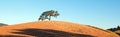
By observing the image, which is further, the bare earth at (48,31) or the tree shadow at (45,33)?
the tree shadow at (45,33)

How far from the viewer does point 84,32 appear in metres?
47.8

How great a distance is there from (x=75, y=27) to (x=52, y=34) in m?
9.90

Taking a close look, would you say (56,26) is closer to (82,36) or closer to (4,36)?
(82,36)

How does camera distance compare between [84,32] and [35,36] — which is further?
[84,32]

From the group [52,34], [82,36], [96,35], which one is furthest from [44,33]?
[96,35]

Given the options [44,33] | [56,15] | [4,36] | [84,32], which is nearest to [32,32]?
[44,33]

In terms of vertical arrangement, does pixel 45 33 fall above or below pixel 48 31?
below

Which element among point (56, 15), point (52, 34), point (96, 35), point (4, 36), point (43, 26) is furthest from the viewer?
point (56, 15)

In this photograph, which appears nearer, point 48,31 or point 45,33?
point 45,33

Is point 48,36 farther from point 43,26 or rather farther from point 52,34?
point 43,26

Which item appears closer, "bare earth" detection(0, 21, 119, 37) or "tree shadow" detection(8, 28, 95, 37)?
"bare earth" detection(0, 21, 119, 37)

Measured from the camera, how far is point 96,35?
152 ft

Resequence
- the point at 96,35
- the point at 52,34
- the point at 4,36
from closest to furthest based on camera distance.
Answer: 1. the point at 4,36
2. the point at 52,34
3. the point at 96,35

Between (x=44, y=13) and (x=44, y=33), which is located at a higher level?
(x=44, y=13)
